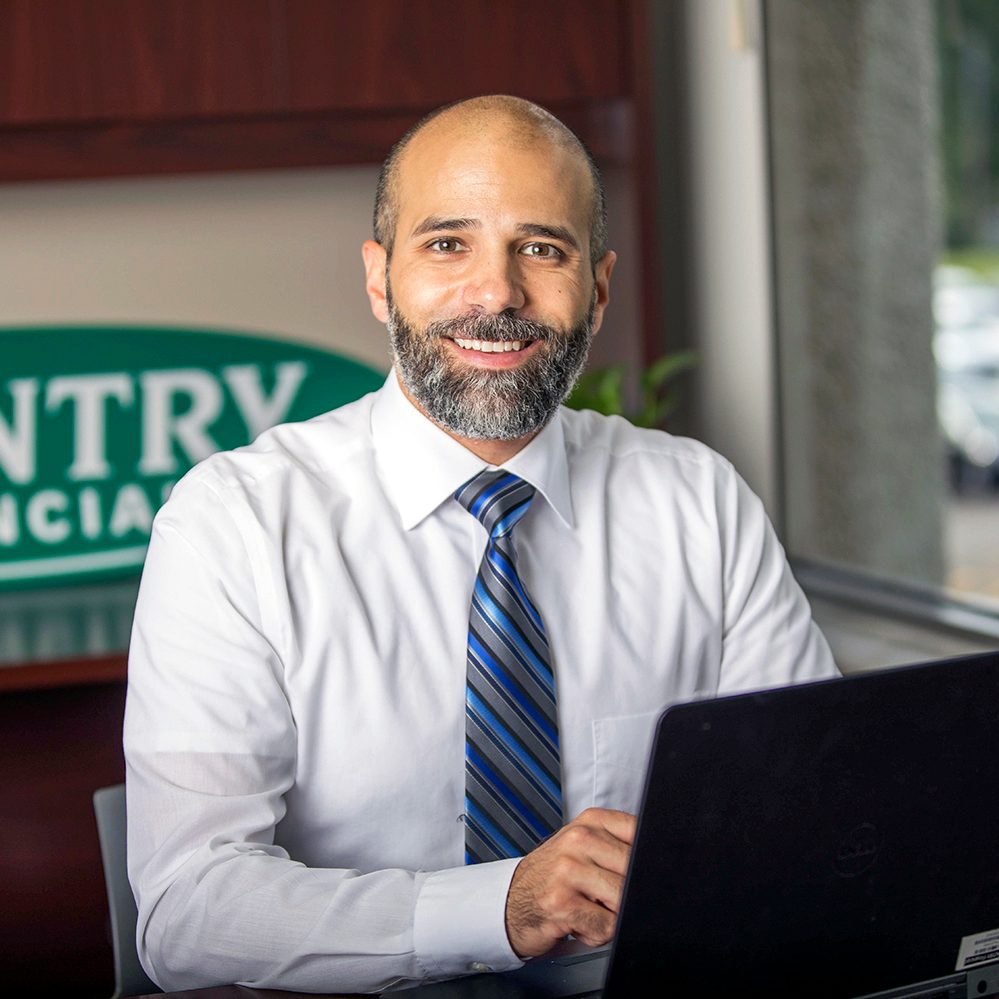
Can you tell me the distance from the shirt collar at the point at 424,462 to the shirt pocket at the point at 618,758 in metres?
0.26

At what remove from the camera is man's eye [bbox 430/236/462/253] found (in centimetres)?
161

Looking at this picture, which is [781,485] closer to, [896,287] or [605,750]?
[896,287]

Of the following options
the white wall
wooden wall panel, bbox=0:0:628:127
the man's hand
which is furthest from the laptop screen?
the white wall

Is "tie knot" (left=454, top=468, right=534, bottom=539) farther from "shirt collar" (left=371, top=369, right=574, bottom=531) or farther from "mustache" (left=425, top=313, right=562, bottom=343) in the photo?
"mustache" (left=425, top=313, right=562, bottom=343)

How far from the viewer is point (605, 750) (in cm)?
164

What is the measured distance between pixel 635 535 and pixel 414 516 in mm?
309

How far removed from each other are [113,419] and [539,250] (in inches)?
66.3

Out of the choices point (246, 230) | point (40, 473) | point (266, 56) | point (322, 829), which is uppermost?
point (266, 56)

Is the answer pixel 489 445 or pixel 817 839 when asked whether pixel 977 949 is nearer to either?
pixel 817 839

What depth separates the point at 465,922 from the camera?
1236 millimetres

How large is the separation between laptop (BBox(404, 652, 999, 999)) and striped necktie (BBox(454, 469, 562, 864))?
1.78 ft

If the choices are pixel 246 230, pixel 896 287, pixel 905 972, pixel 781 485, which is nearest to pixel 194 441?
pixel 246 230

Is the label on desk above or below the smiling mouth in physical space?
below

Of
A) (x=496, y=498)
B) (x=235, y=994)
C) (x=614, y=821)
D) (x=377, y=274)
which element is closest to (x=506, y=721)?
(x=496, y=498)
